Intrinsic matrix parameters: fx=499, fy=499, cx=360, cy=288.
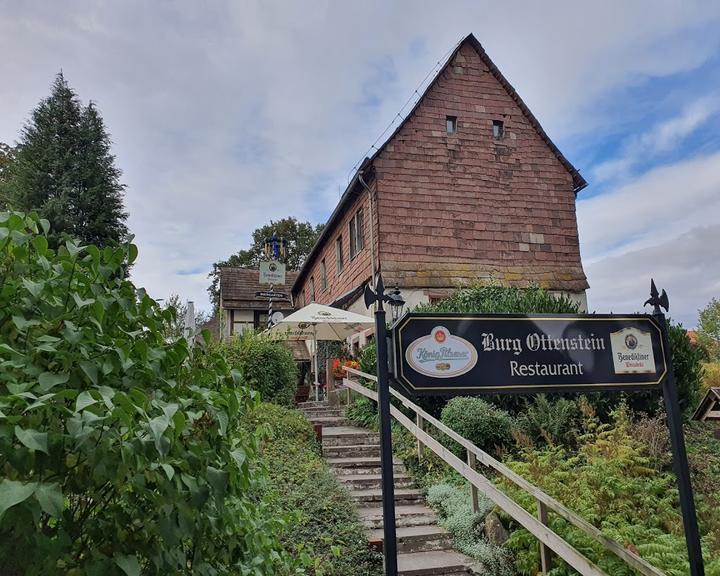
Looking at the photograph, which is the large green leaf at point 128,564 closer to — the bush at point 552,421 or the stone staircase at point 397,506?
the stone staircase at point 397,506

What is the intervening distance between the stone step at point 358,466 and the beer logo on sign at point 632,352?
4105mm

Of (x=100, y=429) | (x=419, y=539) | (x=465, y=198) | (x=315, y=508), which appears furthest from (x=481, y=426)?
(x=465, y=198)

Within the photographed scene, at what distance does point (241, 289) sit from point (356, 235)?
15829 millimetres

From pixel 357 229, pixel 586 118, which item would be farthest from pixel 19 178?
pixel 586 118

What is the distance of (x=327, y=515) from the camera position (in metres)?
4.91

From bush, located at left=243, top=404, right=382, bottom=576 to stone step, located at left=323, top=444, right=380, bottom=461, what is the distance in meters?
0.20

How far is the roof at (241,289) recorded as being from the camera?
27.1 m

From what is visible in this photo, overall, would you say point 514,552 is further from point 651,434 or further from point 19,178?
point 19,178

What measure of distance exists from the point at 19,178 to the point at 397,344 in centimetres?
2159

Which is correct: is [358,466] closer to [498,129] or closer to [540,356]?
[540,356]

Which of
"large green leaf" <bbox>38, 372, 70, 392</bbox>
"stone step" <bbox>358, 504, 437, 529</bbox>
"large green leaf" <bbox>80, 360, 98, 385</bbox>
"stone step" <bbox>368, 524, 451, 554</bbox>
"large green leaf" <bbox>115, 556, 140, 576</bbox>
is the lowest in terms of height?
"stone step" <bbox>368, 524, 451, 554</bbox>

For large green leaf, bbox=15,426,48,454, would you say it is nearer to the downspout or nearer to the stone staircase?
the stone staircase

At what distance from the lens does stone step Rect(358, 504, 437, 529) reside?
17.0ft

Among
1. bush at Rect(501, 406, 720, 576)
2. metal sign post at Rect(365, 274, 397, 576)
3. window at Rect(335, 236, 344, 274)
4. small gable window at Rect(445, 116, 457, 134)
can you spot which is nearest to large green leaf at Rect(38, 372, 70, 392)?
metal sign post at Rect(365, 274, 397, 576)
